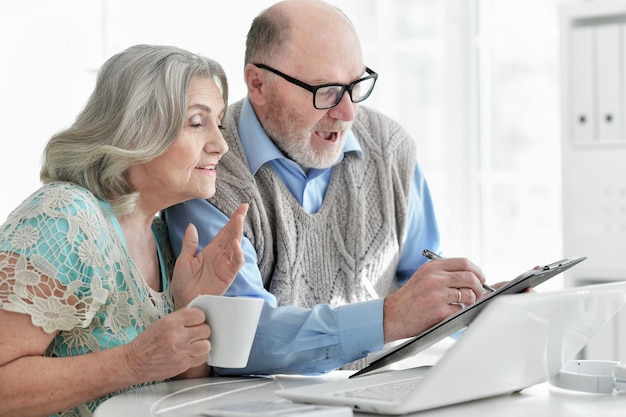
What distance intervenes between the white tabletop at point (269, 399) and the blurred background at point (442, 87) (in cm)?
215

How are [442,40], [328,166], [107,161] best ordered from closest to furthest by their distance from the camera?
[107,161], [328,166], [442,40]

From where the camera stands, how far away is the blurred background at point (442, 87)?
3.42 m

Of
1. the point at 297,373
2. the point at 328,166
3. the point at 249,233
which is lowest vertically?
the point at 297,373

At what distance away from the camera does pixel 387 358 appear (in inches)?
53.4

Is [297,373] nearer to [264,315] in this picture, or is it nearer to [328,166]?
[264,315]

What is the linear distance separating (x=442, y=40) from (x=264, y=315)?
2390 mm

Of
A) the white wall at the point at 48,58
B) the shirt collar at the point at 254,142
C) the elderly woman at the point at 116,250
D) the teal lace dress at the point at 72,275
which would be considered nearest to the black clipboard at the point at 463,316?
the elderly woman at the point at 116,250

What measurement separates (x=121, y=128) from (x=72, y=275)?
0.96 feet

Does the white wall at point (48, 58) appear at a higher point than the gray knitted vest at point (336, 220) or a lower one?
higher

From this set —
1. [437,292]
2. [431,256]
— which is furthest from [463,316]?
[431,256]

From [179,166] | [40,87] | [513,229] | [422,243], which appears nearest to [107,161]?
[179,166]

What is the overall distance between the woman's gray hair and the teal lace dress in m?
0.05

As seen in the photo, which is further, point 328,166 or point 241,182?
point 328,166

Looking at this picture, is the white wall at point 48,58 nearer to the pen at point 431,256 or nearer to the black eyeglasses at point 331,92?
the black eyeglasses at point 331,92
